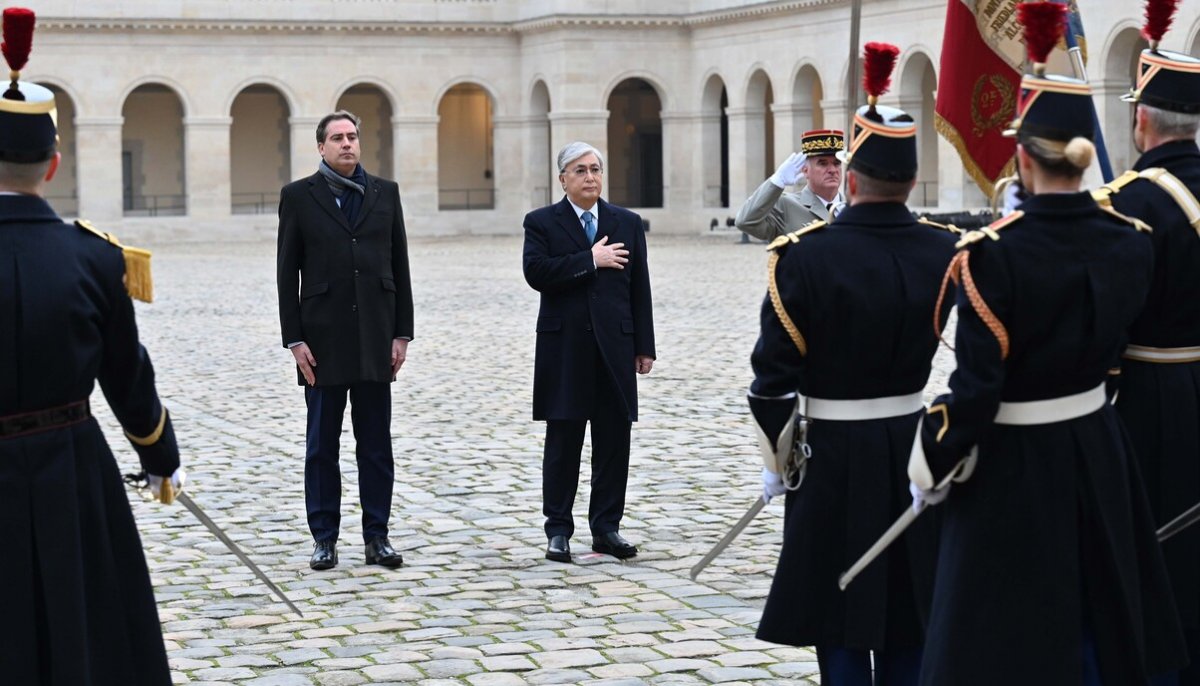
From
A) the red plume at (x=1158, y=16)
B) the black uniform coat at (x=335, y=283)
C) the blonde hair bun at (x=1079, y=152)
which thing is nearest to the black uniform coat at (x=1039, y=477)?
the blonde hair bun at (x=1079, y=152)

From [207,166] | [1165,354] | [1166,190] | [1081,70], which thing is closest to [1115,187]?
[1166,190]

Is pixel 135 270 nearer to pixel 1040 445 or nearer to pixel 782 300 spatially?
pixel 782 300

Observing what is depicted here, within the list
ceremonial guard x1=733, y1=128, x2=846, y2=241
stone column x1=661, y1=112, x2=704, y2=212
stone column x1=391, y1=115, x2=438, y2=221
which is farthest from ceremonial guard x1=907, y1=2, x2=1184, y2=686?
stone column x1=391, y1=115, x2=438, y2=221

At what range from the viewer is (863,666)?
17.2 ft

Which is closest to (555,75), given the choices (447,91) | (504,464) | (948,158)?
(447,91)

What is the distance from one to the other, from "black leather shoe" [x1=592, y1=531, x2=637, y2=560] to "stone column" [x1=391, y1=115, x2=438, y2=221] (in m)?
40.2

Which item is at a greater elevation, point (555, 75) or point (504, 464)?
point (555, 75)

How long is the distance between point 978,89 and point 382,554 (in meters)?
3.11

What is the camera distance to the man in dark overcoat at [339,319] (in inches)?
325

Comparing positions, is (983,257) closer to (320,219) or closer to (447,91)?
(320,219)

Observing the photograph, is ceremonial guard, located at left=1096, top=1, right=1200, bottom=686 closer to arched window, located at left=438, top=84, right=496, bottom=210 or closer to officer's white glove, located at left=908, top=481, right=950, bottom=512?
officer's white glove, located at left=908, top=481, right=950, bottom=512

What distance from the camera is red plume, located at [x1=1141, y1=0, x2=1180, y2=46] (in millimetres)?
5730

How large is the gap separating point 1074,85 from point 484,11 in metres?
44.9

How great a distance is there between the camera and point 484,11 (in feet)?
160
